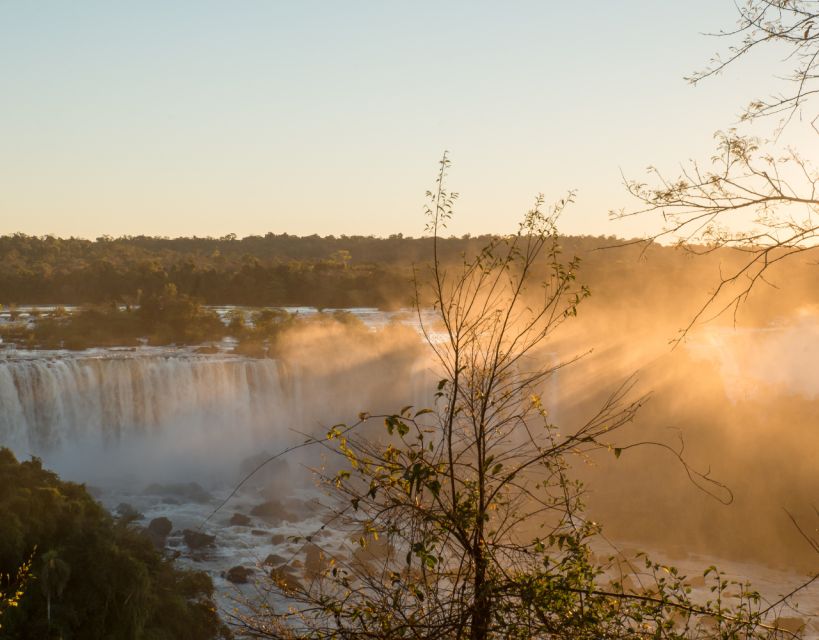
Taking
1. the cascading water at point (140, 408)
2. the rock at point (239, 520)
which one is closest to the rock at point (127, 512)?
the rock at point (239, 520)

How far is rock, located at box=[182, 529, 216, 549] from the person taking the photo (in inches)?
747

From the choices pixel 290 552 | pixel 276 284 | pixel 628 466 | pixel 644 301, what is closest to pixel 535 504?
pixel 290 552

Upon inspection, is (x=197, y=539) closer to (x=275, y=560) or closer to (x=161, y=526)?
(x=161, y=526)

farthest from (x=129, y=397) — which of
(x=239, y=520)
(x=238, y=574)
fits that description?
(x=238, y=574)

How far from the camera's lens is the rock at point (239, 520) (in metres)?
21.1

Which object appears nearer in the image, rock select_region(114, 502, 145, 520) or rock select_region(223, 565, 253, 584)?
rock select_region(223, 565, 253, 584)

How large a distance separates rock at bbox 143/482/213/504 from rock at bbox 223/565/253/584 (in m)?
5.79

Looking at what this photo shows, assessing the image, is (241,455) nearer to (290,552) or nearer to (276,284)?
(290,552)

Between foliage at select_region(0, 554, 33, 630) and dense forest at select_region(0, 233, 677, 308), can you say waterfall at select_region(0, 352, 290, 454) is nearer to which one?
foliage at select_region(0, 554, 33, 630)

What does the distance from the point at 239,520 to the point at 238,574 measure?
3994 millimetres

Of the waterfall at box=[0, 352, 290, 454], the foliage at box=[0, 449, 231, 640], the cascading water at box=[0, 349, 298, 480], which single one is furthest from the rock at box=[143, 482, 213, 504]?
the foliage at box=[0, 449, 231, 640]

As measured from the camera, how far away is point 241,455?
27688 millimetres

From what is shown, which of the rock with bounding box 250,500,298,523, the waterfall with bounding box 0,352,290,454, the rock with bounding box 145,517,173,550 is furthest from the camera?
the waterfall with bounding box 0,352,290,454

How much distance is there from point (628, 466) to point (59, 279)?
1277 inches
